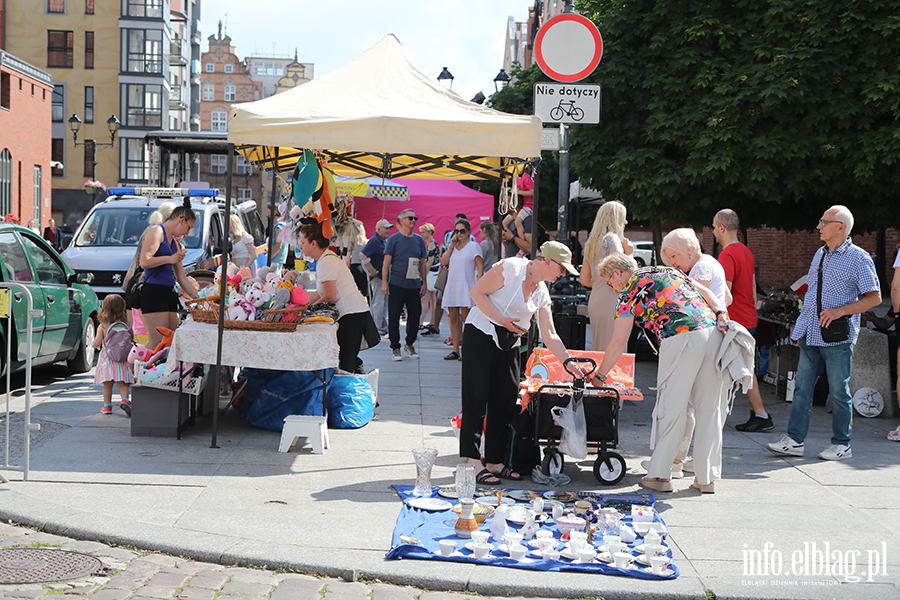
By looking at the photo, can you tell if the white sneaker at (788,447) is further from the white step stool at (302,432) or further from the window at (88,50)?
the window at (88,50)

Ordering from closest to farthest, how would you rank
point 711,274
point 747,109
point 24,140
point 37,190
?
point 711,274 < point 747,109 < point 24,140 < point 37,190

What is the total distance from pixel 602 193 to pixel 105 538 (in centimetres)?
912

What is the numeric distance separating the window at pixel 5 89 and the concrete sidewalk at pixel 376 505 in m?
34.3

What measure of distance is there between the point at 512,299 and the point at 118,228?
360 inches

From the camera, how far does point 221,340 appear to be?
6.99 m

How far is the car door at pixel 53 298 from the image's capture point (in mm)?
9195

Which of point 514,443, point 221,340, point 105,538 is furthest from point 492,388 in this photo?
point 105,538

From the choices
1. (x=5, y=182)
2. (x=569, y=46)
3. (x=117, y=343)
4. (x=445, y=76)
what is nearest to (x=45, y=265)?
(x=117, y=343)

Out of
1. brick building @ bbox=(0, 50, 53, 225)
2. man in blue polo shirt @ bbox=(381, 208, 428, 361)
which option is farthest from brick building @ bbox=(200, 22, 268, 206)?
man in blue polo shirt @ bbox=(381, 208, 428, 361)

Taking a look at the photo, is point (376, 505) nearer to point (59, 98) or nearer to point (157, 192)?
point (157, 192)

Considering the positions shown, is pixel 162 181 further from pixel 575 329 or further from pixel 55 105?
pixel 55 105

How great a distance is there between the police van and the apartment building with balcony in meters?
45.2

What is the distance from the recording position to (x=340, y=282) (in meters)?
8.17

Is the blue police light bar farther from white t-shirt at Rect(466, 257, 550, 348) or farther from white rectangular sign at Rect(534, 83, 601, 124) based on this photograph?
white t-shirt at Rect(466, 257, 550, 348)
